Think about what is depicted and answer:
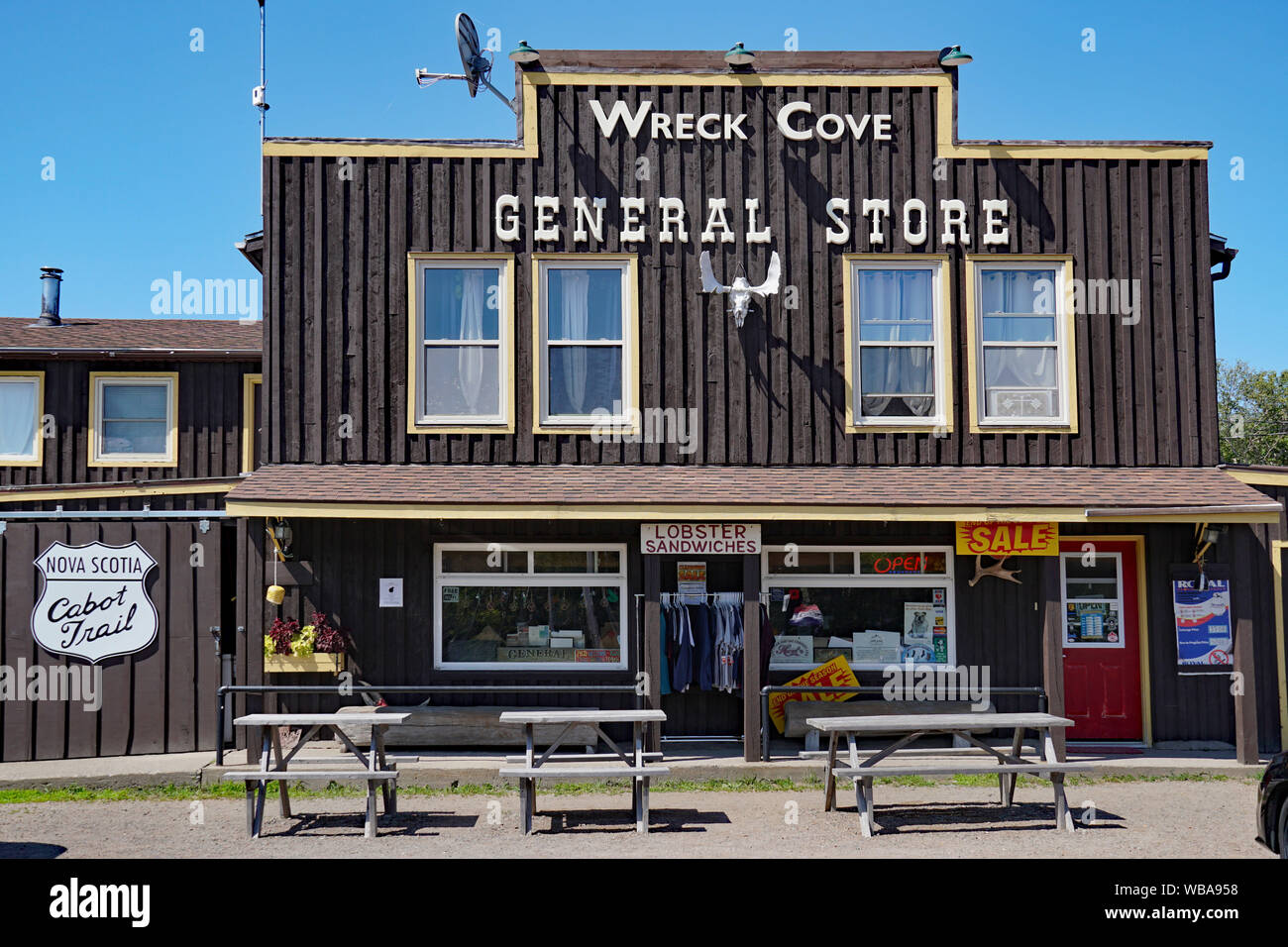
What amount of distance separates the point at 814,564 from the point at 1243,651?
4.31 m

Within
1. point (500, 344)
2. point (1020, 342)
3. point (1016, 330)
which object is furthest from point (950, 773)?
point (500, 344)

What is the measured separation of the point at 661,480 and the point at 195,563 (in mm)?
4887

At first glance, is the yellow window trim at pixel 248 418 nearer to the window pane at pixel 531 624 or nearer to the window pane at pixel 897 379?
the window pane at pixel 531 624

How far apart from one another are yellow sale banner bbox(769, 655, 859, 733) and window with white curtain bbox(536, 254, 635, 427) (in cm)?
340

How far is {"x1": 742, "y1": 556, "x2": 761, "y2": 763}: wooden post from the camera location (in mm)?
11266

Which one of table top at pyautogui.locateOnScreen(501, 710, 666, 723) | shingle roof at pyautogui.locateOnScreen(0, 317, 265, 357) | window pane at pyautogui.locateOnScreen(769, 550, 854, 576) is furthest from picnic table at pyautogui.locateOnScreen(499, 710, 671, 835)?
shingle roof at pyautogui.locateOnScreen(0, 317, 265, 357)

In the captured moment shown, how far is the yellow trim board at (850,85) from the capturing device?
12.5m

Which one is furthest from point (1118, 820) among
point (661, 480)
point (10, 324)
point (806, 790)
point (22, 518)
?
point (10, 324)

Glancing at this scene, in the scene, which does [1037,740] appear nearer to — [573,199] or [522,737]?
[522,737]

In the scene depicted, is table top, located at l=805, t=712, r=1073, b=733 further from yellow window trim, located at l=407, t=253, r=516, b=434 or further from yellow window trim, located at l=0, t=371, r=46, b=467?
yellow window trim, located at l=0, t=371, r=46, b=467

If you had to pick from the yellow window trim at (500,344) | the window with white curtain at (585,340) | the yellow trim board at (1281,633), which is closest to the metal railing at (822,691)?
the yellow trim board at (1281,633)

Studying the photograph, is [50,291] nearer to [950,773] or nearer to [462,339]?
[462,339]

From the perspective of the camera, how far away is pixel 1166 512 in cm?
1129

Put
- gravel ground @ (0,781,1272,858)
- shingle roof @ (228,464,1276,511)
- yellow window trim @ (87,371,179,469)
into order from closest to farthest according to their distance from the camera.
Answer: gravel ground @ (0,781,1272,858) < shingle roof @ (228,464,1276,511) < yellow window trim @ (87,371,179,469)
